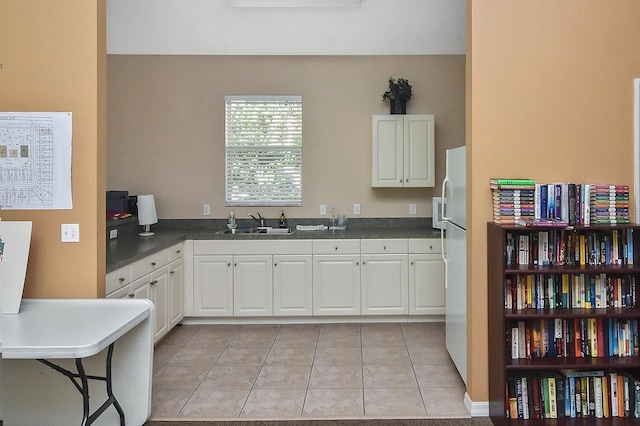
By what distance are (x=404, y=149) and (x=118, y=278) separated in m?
3.08

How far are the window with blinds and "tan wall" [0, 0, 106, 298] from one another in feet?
Result: 8.94

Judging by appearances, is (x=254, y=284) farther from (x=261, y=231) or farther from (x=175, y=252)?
(x=175, y=252)

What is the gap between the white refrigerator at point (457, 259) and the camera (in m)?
3.24

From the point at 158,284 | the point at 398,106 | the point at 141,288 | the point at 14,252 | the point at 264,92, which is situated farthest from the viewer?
the point at 264,92

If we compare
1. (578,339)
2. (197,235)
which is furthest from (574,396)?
(197,235)

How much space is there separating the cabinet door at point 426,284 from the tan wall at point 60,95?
9.94 feet

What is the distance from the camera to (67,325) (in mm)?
2324

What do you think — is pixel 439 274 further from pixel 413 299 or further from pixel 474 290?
pixel 474 290

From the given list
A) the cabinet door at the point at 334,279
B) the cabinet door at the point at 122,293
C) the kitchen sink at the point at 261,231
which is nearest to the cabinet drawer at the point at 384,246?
the cabinet door at the point at 334,279

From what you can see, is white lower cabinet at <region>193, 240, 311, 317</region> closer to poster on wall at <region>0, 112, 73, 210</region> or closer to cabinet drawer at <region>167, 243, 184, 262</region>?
cabinet drawer at <region>167, 243, 184, 262</region>

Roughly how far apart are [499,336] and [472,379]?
1.30ft

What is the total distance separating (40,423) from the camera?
9.26 ft

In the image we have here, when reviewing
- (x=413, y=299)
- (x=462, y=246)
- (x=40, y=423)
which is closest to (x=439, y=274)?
(x=413, y=299)

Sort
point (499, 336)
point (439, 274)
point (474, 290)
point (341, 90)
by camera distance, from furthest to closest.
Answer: point (341, 90) → point (439, 274) → point (474, 290) → point (499, 336)
